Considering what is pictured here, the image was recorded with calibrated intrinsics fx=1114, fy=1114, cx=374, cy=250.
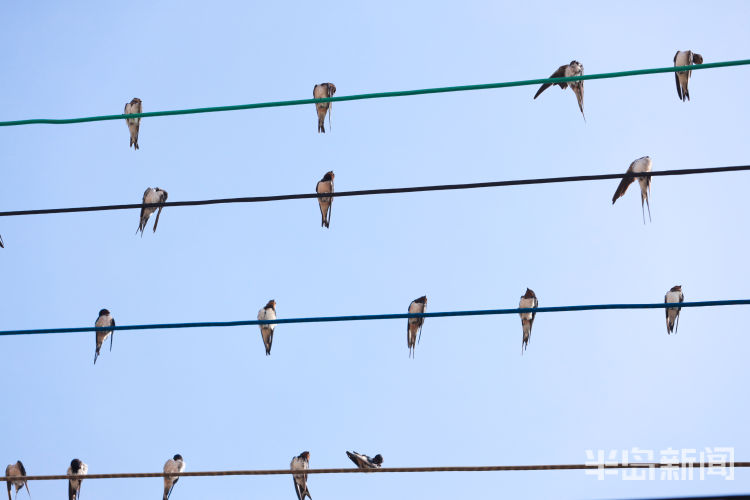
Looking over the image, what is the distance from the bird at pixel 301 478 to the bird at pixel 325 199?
2.60 m

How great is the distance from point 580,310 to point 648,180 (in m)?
5.72

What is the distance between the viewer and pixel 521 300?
1282cm

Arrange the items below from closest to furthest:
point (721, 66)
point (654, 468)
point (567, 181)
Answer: point (654, 468)
point (721, 66)
point (567, 181)

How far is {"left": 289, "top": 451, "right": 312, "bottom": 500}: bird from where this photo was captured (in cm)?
1147

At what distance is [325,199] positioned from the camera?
12.9 metres

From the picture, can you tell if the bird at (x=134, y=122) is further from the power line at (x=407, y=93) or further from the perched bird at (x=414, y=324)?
the power line at (x=407, y=93)

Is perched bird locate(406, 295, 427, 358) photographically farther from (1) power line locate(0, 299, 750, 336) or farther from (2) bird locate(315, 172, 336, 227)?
(1) power line locate(0, 299, 750, 336)

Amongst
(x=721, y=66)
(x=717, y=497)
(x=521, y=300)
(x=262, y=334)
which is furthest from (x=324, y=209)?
(x=717, y=497)

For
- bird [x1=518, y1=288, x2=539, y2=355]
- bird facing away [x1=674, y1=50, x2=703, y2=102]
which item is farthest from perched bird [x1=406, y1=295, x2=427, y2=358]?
bird facing away [x1=674, y1=50, x2=703, y2=102]

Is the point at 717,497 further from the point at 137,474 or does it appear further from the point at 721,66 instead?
the point at 137,474

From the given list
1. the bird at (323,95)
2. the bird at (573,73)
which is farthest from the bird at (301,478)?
the bird at (573,73)

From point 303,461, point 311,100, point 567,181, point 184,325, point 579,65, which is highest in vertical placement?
point 579,65

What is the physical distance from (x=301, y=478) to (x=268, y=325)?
1867mm

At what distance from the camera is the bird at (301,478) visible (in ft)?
37.6
